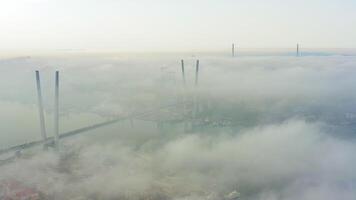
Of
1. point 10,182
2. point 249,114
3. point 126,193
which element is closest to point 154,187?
point 126,193

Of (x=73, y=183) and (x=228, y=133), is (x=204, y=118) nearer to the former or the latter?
(x=228, y=133)

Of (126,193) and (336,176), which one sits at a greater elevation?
(126,193)

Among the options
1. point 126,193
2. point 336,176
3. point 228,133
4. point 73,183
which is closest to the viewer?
point 126,193

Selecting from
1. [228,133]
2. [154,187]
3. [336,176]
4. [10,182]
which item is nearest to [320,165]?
[336,176]

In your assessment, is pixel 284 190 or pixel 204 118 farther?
pixel 204 118

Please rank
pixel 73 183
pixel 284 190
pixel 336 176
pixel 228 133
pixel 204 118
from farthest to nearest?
pixel 204 118
pixel 228 133
pixel 336 176
pixel 284 190
pixel 73 183

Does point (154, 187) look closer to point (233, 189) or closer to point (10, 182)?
point (233, 189)

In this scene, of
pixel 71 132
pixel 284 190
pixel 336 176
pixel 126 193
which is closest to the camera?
pixel 126 193

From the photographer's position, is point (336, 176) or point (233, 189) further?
point (336, 176)

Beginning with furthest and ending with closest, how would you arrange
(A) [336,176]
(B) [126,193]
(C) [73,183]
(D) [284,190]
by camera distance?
(A) [336,176] → (D) [284,190] → (C) [73,183] → (B) [126,193]
